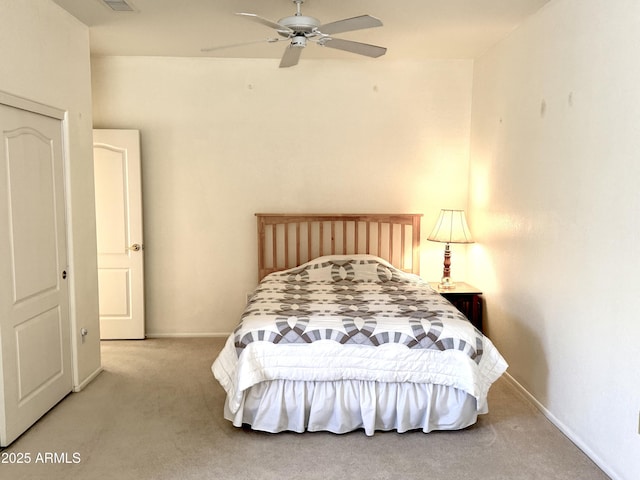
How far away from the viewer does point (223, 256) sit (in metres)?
5.07

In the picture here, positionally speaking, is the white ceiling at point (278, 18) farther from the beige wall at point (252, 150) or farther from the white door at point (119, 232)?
the white door at point (119, 232)

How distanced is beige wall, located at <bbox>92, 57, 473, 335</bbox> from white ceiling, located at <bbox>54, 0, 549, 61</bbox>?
21cm

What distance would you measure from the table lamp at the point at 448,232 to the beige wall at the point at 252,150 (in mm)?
369

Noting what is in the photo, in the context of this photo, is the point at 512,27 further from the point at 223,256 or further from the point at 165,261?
the point at 165,261

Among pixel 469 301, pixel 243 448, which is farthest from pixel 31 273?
pixel 469 301

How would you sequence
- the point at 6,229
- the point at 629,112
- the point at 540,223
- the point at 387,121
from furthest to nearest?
the point at 387,121 < the point at 540,223 < the point at 6,229 < the point at 629,112

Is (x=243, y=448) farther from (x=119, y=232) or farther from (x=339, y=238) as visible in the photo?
(x=119, y=232)

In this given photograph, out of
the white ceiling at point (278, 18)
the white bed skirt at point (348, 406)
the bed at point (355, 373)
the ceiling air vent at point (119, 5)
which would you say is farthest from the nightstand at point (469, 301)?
the ceiling air vent at point (119, 5)

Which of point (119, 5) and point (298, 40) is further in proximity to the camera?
point (119, 5)

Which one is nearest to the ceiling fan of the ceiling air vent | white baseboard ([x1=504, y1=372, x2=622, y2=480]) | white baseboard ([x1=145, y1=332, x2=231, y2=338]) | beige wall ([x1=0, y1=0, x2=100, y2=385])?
the ceiling air vent

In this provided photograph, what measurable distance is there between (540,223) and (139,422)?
281cm

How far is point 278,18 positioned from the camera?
3.78 metres

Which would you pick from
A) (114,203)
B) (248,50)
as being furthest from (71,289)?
(248,50)

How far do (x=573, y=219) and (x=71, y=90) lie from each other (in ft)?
10.9
